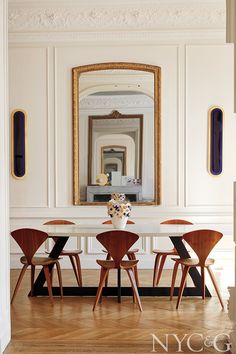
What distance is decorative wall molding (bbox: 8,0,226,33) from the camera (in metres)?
6.84

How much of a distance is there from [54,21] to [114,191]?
107 inches

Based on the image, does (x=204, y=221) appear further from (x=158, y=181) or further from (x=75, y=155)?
(x=75, y=155)

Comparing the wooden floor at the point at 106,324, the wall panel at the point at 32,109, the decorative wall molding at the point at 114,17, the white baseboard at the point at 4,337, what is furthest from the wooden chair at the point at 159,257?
the decorative wall molding at the point at 114,17

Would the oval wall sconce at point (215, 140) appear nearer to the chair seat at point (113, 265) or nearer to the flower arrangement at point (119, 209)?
the flower arrangement at point (119, 209)

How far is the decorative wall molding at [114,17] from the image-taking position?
684cm

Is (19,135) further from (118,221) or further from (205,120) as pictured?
(205,120)

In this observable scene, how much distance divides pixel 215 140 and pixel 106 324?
11.9 feet

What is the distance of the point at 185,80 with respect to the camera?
22.7 ft

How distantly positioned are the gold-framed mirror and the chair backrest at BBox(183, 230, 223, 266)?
214cm

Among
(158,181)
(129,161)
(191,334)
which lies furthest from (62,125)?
(191,334)

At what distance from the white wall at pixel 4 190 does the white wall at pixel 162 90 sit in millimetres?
3166

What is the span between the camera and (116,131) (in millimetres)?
7023
